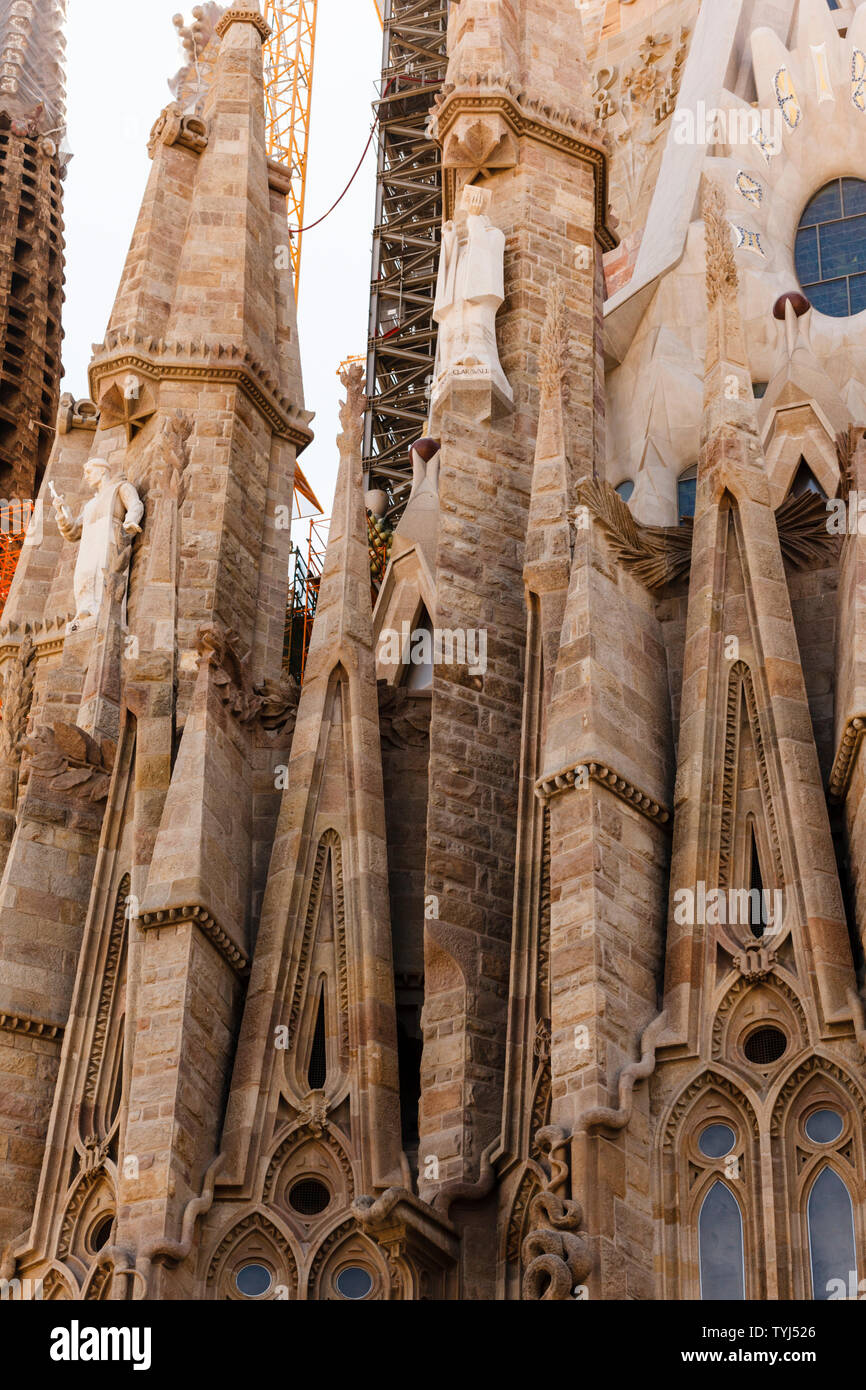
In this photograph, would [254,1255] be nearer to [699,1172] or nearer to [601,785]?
[699,1172]

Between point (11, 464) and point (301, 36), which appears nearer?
point (11, 464)

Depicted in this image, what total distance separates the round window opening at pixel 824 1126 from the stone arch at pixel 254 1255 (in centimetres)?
418

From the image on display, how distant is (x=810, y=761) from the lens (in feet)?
62.8

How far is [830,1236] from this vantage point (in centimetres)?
1738

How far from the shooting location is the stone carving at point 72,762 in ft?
74.8

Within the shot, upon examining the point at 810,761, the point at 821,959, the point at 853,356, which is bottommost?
the point at 821,959

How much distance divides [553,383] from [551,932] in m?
5.73

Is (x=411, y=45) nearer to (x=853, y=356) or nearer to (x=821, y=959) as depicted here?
(x=853, y=356)

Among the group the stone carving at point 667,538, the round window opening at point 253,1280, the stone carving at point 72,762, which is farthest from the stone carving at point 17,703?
the round window opening at point 253,1280

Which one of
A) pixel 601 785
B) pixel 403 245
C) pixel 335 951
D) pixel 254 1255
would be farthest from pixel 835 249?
pixel 254 1255

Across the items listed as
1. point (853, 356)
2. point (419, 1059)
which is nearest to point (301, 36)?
point (853, 356)

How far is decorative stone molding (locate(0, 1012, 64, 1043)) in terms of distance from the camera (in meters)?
21.3

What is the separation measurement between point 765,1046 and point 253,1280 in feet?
14.2

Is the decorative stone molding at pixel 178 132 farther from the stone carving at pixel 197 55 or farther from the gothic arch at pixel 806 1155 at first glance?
the gothic arch at pixel 806 1155
